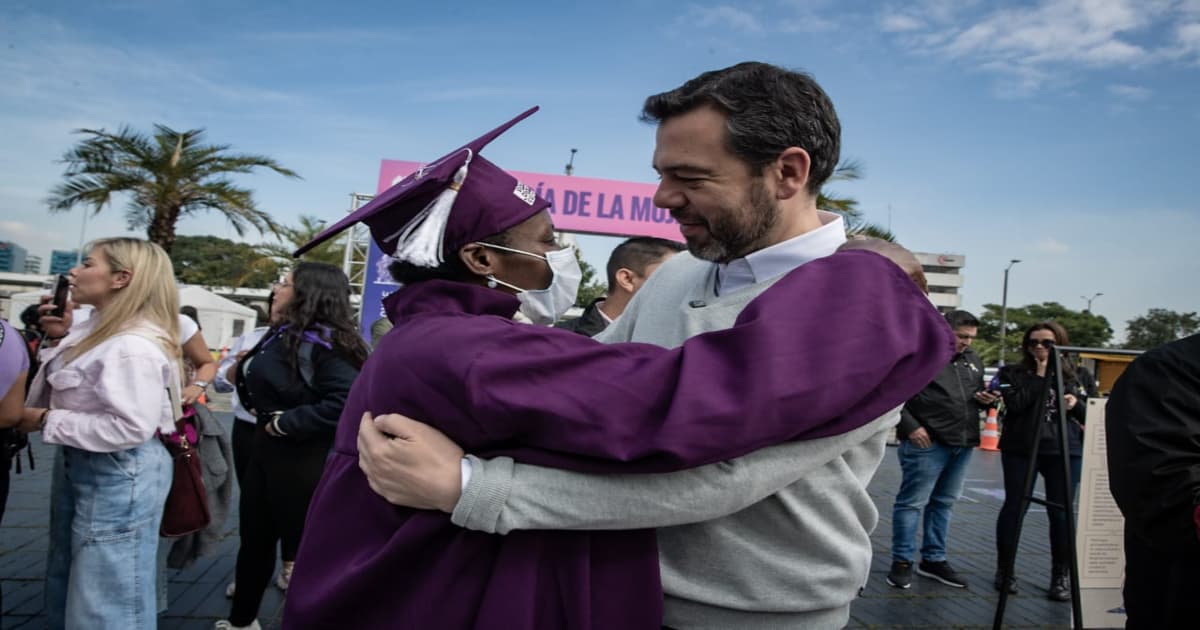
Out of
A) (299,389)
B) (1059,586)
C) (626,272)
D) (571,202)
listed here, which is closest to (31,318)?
(299,389)

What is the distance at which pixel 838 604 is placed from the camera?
1405 millimetres

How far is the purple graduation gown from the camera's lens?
1.12 meters

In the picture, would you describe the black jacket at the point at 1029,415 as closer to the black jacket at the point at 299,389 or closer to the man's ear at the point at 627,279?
the man's ear at the point at 627,279

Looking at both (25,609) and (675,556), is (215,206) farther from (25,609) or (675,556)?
(675,556)

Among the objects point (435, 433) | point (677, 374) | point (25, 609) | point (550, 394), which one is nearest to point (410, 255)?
point (435, 433)

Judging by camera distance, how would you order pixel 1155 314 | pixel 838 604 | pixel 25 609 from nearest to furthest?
pixel 838 604 → pixel 25 609 → pixel 1155 314

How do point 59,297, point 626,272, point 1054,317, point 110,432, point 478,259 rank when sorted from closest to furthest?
point 478,259 < point 110,432 < point 59,297 < point 626,272 < point 1054,317

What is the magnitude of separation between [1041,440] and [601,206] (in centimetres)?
1118

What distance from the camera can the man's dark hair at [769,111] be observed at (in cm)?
148

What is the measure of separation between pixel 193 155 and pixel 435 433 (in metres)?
17.5

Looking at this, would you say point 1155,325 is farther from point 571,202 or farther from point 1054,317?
point 571,202

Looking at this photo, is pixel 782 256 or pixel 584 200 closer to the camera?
pixel 782 256

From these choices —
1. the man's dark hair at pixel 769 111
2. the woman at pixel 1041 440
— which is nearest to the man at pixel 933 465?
the woman at pixel 1041 440

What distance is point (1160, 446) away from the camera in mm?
2197
